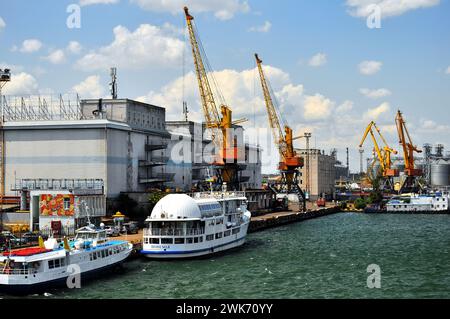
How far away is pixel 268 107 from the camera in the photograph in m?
149

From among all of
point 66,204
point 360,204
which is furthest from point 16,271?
point 360,204

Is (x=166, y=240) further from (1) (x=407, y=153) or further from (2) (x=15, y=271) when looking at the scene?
(1) (x=407, y=153)

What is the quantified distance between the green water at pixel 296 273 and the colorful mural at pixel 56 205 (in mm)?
18222

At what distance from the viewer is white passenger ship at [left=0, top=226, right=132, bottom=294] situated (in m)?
48.7

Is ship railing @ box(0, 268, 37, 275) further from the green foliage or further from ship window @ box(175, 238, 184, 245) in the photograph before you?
the green foliage

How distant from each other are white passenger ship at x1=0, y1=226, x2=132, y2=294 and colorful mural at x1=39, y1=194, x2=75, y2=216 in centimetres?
2131

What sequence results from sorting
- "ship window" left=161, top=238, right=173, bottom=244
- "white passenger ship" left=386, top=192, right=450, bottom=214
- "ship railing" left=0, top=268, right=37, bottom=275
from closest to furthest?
"ship railing" left=0, top=268, right=37, bottom=275
"ship window" left=161, top=238, right=173, bottom=244
"white passenger ship" left=386, top=192, right=450, bottom=214

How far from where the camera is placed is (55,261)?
51.1 metres

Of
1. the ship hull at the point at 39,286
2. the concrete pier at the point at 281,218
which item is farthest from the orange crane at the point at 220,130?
the ship hull at the point at 39,286

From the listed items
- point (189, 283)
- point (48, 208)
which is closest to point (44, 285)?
point (189, 283)

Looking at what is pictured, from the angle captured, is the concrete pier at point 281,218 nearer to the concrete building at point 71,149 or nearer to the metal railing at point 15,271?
the concrete building at point 71,149

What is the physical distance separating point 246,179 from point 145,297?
360 ft

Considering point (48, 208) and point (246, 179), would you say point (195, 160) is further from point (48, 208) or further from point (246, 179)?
→ point (48, 208)

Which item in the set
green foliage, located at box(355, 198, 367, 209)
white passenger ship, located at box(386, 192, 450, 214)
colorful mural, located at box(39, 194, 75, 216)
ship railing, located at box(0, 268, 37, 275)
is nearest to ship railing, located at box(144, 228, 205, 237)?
colorful mural, located at box(39, 194, 75, 216)
